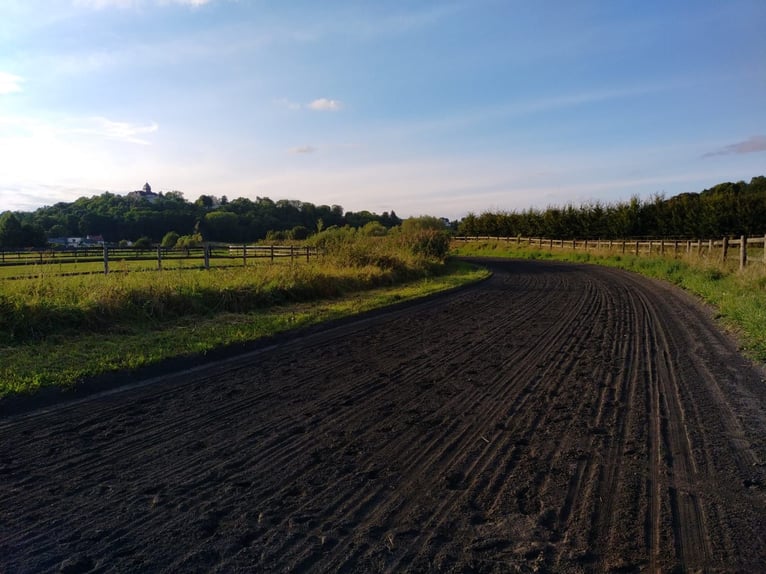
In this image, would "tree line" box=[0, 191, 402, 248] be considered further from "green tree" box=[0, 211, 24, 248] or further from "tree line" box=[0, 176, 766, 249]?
"green tree" box=[0, 211, 24, 248]

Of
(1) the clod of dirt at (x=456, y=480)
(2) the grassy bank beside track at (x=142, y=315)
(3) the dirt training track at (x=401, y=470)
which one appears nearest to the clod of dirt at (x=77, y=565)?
(3) the dirt training track at (x=401, y=470)

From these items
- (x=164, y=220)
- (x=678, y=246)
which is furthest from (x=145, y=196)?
(x=678, y=246)

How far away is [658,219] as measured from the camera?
163 ft

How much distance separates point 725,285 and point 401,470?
16.0 m

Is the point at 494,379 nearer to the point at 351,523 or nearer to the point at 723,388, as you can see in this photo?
the point at 723,388

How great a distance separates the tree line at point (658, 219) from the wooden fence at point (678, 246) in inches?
202

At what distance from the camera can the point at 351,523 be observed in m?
3.62

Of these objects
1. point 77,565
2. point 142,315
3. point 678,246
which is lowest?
point 77,565

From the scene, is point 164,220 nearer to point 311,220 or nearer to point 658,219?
point 311,220

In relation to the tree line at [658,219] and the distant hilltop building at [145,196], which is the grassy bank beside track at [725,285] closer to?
the tree line at [658,219]

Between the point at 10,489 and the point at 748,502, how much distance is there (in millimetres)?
5557

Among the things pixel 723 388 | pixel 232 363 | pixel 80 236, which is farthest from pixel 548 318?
pixel 80 236

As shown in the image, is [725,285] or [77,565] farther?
[725,285]

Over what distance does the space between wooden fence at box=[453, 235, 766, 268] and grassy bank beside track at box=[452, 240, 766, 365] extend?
62 cm
